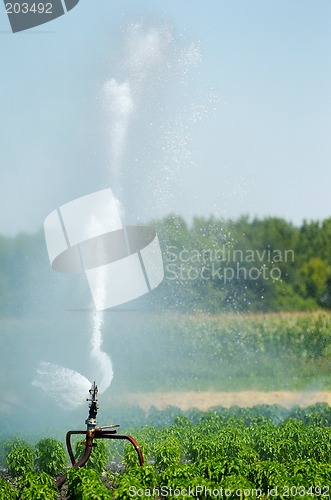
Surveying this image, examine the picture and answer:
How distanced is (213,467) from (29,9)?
1327 cm

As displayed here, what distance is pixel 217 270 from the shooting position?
69.5 feet

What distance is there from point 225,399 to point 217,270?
4.69m

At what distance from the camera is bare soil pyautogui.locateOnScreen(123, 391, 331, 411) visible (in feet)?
54.3

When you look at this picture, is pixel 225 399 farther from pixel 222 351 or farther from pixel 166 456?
pixel 166 456

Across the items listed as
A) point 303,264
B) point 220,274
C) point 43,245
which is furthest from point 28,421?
point 303,264

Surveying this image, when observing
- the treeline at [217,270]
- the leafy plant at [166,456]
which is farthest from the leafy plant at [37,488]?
the treeline at [217,270]

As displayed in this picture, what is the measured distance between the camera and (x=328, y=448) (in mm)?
10477

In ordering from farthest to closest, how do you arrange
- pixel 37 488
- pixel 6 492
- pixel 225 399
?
pixel 225 399
pixel 6 492
pixel 37 488

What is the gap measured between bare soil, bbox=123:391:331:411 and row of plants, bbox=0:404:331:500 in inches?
97.9
